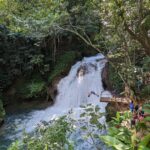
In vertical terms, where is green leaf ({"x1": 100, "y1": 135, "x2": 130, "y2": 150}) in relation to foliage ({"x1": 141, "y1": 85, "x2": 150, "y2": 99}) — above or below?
below

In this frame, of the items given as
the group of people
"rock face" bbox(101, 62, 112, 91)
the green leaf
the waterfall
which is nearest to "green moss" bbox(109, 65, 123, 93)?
"rock face" bbox(101, 62, 112, 91)

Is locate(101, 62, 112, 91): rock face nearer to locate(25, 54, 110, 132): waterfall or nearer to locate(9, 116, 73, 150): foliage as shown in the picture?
locate(25, 54, 110, 132): waterfall

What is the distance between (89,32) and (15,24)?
20.0ft

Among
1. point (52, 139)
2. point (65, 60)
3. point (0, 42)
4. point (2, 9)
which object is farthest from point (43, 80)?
point (52, 139)

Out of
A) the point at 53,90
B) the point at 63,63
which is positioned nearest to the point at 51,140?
the point at 53,90

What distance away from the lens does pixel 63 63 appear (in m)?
14.0

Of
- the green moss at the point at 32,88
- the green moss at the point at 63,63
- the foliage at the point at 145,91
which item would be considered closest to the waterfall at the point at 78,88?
the green moss at the point at 63,63

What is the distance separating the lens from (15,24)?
8180mm

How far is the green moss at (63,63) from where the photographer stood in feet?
44.8

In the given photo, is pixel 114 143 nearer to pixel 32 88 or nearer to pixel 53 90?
pixel 53 90

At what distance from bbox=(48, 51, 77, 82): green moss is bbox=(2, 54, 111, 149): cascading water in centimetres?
32

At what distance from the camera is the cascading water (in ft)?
37.9

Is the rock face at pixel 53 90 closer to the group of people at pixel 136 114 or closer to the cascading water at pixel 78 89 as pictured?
the cascading water at pixel 78 89

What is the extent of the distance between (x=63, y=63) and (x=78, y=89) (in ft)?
6.38
